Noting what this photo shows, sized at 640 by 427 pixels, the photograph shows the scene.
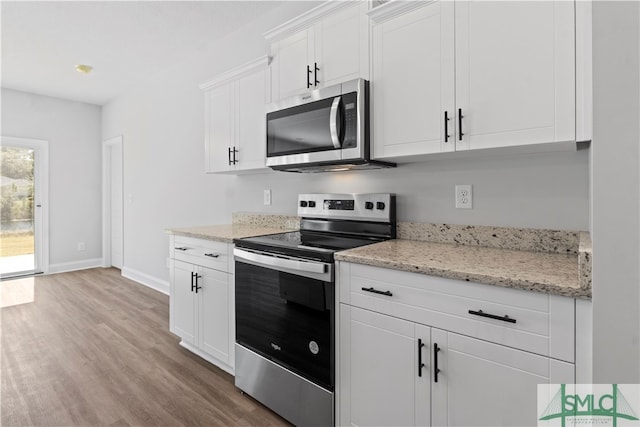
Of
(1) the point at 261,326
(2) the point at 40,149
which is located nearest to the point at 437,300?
(1) the point at 261,326

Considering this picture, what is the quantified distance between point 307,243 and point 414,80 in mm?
991

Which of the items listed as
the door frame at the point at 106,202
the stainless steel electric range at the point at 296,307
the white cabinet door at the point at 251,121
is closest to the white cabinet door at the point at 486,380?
the stainless steel electric range at the point at 296,307

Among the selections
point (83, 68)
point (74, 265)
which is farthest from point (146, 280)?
point (83, 68)

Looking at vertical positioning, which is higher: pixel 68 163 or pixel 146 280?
pixel 68 163

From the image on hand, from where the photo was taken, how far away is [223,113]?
2762 mm

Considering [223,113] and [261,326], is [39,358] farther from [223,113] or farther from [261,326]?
[223,113]

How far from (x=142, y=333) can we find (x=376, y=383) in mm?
2305

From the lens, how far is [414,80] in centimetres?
167

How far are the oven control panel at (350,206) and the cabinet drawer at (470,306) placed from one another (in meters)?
0.63

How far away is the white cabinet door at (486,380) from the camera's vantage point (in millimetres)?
1104

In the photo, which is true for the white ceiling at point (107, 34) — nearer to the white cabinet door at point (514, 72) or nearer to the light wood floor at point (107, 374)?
the white cabinet door at point (514, 72)

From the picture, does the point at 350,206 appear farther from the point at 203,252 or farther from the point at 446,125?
the point at 203,252

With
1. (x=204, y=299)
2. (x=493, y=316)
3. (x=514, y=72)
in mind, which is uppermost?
(x=514, y=72)

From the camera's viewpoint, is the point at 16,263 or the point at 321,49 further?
the point at 16,263
